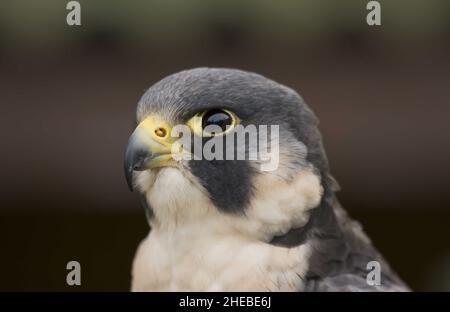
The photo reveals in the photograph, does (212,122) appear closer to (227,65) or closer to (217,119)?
(217,119)

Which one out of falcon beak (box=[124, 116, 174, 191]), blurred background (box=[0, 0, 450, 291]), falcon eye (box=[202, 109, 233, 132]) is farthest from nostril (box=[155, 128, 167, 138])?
blurred background (box=[0, 0, 450, 291])

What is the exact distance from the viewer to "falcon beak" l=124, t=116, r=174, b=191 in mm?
2035

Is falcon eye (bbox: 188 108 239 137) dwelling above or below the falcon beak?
above

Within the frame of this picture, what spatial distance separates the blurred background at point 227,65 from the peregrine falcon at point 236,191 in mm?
1635

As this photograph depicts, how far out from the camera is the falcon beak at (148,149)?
2035mm

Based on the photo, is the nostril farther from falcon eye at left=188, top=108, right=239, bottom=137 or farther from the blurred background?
the blurred background

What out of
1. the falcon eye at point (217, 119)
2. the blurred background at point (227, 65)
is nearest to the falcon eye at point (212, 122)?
the falcon eye at point (217, 119)

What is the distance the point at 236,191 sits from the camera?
2.10 meters

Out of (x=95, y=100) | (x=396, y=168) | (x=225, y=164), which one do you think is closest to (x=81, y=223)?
(x=95, y=100)

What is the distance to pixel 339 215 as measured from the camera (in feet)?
7.53

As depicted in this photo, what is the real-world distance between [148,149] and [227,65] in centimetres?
190

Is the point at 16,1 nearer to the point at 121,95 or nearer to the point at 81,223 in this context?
the point at 121,95

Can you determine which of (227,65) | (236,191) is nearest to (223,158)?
(236,191)

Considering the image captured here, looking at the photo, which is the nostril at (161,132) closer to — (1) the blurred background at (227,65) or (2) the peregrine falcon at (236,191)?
(2) the peregrine falcon at (236,191)
